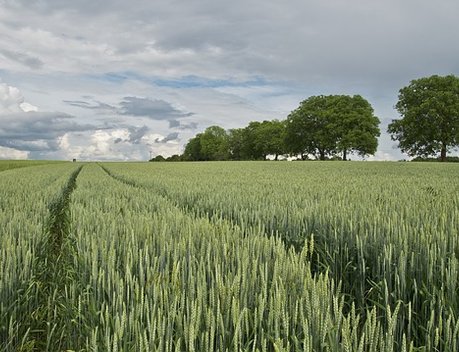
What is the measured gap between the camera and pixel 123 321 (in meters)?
1.80

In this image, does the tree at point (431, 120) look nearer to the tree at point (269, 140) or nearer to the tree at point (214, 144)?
the tree at point (269, 140)

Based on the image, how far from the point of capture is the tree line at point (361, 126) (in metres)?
50.5

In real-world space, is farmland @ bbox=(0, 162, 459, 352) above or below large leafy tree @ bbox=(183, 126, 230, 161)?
below

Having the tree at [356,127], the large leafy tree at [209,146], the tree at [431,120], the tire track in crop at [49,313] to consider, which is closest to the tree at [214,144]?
the large leafy tree at [209,146]

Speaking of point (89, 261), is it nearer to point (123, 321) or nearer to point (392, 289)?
point (123, 321)

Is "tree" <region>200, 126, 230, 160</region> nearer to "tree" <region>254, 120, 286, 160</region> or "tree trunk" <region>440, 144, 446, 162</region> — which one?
"tree" <region>254, 120, 286, 160</region>

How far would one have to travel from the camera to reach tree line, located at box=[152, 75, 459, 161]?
50.5 meters

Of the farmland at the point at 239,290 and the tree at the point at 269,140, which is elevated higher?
the tree at the point at 269,140

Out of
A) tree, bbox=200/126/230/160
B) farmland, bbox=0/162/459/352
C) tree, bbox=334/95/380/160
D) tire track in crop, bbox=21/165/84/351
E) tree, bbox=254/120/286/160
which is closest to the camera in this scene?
farmland, bbox=0/162/459/352

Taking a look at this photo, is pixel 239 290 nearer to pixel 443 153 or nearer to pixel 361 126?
pixel 443 153

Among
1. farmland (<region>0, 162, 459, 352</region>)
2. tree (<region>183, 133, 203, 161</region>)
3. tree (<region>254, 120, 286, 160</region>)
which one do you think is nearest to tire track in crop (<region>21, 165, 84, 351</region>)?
farmland (<region>0, 162, 459, 352</region>)

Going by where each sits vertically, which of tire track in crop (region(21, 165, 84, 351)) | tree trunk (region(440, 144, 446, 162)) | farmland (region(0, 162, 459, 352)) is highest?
tree trunk (region(440, 144, 446, 162))

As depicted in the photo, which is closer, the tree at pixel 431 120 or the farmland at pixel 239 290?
the farmland at pixel 239 290

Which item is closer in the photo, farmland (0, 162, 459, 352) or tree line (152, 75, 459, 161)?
farmland (0, 162, 459, 352)
